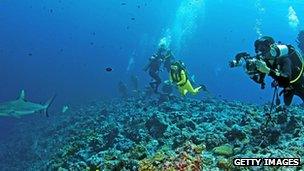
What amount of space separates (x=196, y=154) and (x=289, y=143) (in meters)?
2.13

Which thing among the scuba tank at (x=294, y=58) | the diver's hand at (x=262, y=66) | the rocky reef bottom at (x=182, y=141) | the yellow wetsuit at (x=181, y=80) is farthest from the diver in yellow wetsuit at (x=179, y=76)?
the diver's hand at (x=262, y=66)

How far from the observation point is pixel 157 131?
39.8 feet

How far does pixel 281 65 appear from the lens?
6762mm

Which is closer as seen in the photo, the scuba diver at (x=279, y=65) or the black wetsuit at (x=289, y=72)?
the scuba diver at (x=279, y=65)

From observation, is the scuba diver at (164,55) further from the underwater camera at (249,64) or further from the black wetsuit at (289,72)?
the underwater camera at (249,64)

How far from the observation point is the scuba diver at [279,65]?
656 cm

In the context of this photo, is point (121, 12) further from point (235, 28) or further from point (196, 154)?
point (196, 154)

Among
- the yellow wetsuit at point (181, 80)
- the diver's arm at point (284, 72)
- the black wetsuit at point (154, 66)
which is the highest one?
the black wetsuit at point (154, 66)

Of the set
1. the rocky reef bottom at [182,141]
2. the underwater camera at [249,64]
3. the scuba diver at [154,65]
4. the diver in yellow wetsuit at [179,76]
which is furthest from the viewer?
the scuba diver at [154,65]

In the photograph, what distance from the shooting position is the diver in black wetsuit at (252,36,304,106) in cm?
656

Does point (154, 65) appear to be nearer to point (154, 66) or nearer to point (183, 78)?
point (154, 66)

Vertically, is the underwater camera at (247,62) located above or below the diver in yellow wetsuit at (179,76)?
below

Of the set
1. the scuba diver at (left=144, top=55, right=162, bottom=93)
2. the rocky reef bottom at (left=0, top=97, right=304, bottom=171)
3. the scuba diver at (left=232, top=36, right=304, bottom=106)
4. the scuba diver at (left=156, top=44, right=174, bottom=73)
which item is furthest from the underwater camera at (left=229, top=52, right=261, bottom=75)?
the scuba diver at (left=144, top=55, right=162, bottom=93)

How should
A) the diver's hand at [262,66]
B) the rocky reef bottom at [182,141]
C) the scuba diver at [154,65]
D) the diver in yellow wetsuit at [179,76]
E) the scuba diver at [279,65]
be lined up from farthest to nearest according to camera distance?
1. the scuba diver at [154,65]
2. the diver in yellow wetsuit at [179,76]
3. the rocky reef bottom at [182,141]
4. the scuba diver at [279,65]
5. the diver's hand at [262,66]
